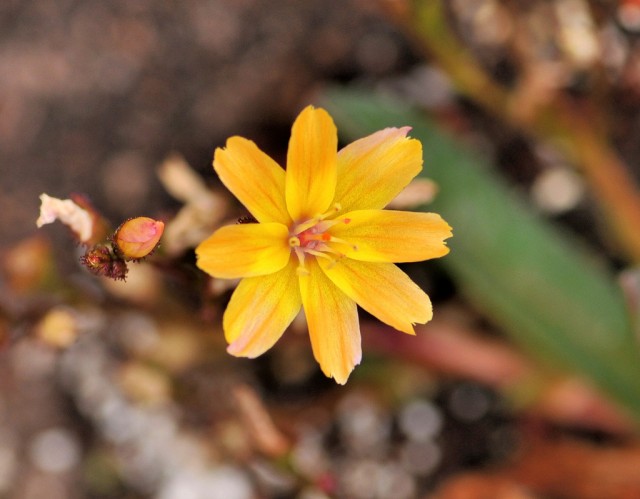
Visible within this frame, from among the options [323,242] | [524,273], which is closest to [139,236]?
[323,242]

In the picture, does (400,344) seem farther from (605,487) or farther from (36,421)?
(36,421)

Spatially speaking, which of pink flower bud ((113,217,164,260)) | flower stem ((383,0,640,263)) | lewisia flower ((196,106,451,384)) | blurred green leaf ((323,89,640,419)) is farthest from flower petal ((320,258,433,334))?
flower stem ((383,0,640,263))

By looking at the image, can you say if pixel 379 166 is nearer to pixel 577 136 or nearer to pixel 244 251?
pixel 244 251

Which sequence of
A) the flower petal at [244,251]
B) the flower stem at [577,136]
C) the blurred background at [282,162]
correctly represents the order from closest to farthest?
the flower petal at [244,251] → the flower stem at [577,136] → the blurred background at [282,162]

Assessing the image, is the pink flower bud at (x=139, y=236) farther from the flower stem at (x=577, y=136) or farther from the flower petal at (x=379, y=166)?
the flower stem at (x=577, y=136)

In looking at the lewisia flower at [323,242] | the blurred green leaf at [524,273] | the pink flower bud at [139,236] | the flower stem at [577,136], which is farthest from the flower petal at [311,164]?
the flower stem at [577,136]

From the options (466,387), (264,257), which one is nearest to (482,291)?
(466,387)

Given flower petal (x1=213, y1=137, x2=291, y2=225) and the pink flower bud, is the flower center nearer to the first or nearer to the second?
flower petal (x1=213, y1=137, x2=291, y2=225)
